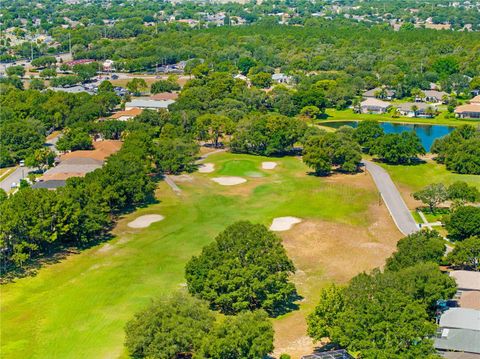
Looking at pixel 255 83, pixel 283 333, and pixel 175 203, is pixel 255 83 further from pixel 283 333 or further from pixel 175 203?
pixel 283 333

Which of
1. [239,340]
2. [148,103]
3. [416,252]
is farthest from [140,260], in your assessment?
[148,103]

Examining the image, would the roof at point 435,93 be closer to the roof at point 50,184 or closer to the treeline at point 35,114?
the treeline at point 35,114

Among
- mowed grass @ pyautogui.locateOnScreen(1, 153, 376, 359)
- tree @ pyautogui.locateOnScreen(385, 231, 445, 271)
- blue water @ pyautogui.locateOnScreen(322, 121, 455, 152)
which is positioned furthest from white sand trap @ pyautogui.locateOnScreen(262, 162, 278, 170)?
tree @ pyautogui.locateOnScreen(385, 231, 445, 271)

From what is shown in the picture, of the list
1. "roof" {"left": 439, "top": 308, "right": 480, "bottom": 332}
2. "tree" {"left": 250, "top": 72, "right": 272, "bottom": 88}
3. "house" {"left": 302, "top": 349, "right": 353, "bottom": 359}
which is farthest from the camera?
"tree" {"left": 250, "top": 72, "right": 272, "bottom": 88}

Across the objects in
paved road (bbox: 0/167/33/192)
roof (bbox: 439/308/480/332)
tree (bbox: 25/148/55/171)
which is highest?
roof (bbox: 439/308/480/332)

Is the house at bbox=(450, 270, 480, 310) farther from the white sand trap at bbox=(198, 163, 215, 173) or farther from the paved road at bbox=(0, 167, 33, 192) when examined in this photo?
the paved road at bbox=(0, 167, 33, 192)

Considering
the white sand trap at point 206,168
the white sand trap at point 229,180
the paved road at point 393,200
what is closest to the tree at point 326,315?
the paved road at point 393,200

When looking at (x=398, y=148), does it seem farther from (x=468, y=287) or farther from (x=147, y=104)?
(x=147, y=104)

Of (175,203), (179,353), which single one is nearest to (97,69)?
(175,203)
